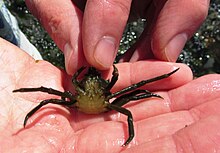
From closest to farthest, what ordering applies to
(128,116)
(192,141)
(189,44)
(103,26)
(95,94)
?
(192,141) → (103,26) → (128,116) → (95,94) → (189,44)

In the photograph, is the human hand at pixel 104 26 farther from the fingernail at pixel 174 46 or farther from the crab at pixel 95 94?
the crab at pixel 95 94

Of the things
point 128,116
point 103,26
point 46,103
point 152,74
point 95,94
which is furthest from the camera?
point 95,94

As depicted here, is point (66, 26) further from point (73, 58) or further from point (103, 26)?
point (103, 26)

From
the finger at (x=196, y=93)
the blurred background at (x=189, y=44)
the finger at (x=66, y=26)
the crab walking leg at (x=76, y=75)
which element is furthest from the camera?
the blurred background at (x=189, y=44)

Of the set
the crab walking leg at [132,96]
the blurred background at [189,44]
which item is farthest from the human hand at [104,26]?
the blurred background at [189,44]

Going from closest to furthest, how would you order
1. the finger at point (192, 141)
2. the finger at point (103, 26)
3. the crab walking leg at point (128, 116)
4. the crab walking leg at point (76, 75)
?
the finger at point (192, 141) < the crab walking leg at point (128, 116) < the finger at point (103, 26) < the crab walking leg at point (76, 75)

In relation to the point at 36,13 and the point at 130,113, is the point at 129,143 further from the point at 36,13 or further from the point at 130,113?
the point at 36,13

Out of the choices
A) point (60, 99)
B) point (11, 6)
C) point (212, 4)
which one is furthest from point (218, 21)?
point (60, 99)

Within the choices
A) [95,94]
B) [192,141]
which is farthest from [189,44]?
[192,141]

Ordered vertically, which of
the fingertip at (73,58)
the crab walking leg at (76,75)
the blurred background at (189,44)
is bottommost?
the blurred background at (189,44)
